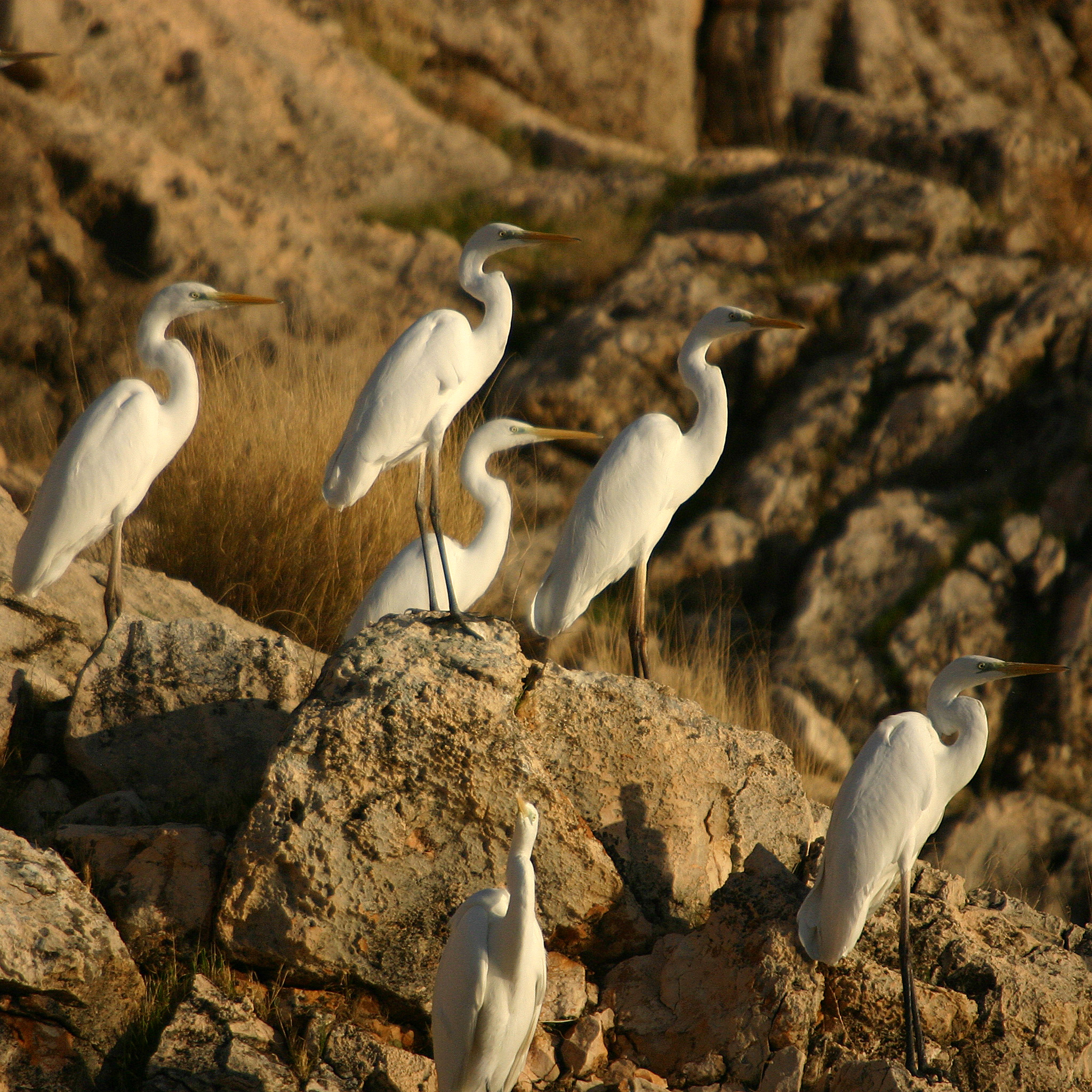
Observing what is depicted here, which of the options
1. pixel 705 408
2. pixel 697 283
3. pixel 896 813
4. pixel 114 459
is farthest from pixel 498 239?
pixel 697 283

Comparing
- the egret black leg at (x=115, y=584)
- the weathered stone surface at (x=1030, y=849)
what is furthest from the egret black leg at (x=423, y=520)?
the weathered stone surface at (x=1030, y=849)

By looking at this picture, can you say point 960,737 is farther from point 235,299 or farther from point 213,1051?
point 235,299

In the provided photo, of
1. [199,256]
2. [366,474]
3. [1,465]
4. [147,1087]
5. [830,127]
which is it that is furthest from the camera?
[830,127]

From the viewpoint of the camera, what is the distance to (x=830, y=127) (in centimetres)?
1466

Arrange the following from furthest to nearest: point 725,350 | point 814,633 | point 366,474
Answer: point 725,350
point 814,633
point 366,474

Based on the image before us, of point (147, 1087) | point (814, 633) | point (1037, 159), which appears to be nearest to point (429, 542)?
point (147, 1087)

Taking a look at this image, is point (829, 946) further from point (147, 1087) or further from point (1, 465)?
point (1, 465)

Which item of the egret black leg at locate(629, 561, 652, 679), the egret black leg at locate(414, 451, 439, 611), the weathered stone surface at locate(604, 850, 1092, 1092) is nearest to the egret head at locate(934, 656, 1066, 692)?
the weathered stone surface at locate(604, 850, 1092, 1092)

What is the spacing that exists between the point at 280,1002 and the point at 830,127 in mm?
13430

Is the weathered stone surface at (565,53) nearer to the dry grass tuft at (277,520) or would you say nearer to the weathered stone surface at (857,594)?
the weathered stone surface at (857,594)

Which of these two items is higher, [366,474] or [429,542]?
[366,474]

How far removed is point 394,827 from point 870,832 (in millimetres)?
1550

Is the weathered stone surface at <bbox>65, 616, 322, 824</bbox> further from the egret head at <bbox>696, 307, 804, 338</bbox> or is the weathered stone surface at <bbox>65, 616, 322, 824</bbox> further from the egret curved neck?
the egret head at <bbox>696, 307, 804, 338</bbox>

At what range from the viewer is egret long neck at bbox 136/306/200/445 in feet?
18.0
